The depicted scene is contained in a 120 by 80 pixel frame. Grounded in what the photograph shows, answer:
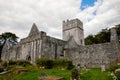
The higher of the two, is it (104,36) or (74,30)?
(74,30)

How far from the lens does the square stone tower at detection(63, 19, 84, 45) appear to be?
168 ft

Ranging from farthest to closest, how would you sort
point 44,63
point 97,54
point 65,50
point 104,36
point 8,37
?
point 8,37, point 104,36, point 65,50, point 97,54, point 44,63

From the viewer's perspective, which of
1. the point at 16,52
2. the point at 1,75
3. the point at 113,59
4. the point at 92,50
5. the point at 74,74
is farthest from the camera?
the point at 16,52

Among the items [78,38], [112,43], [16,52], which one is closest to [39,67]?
[112,43]

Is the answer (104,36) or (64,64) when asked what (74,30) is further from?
(64,64)

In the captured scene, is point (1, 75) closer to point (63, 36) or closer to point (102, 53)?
point (102, 53)

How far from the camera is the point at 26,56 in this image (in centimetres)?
3506

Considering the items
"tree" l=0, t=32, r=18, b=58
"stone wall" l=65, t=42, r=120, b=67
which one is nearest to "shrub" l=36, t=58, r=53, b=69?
"stone wall" l=65, t=42, r=120, b=67

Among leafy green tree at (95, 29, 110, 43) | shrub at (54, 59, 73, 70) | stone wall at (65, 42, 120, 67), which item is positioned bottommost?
shrub at (54, 59, 73, 70)

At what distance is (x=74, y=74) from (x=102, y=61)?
44.1 feet

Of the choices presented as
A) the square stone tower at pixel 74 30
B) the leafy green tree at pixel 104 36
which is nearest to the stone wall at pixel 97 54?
the square stone tower at pixel 74 30

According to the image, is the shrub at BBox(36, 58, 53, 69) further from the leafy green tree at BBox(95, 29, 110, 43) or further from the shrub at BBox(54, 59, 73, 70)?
the leafy green tree at BBox(95, 29, 110, 43)

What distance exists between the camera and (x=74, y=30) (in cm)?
5172

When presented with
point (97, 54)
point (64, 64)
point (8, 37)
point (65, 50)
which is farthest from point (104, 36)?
point (8, 37)
